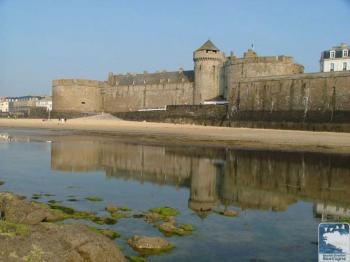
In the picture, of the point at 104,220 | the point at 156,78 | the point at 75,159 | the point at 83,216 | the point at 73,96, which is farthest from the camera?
the point at 73,96

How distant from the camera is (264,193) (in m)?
11.2

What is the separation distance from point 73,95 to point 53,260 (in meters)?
60.6

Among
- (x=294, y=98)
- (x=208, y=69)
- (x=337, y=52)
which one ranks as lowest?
(x=294, y=98)

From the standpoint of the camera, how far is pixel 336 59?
5031cm

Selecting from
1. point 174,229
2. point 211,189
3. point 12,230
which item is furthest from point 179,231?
point 211,189

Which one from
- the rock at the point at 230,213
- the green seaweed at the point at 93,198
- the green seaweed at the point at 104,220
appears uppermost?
the green seaweed at the point at 93,198

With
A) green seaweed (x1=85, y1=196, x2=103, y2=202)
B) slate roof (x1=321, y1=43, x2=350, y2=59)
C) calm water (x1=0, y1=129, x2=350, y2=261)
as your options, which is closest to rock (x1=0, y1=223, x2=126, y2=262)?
calm water (x1=0, y1=129, x2=350, y2=261)

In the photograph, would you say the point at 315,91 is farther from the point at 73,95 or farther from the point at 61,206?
the point at 73,95

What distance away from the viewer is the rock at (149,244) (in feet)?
20.7

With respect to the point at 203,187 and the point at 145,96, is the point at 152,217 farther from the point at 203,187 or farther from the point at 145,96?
the point at 145,96

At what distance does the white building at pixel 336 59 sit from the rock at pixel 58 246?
49.6 metres

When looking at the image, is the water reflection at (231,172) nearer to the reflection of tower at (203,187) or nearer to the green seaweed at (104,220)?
the reflection of tower at (203,187)

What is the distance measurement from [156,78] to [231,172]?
151 feet

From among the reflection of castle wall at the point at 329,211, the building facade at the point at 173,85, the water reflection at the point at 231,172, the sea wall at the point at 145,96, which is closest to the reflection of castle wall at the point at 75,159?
the water reflection at the point at 231,172
